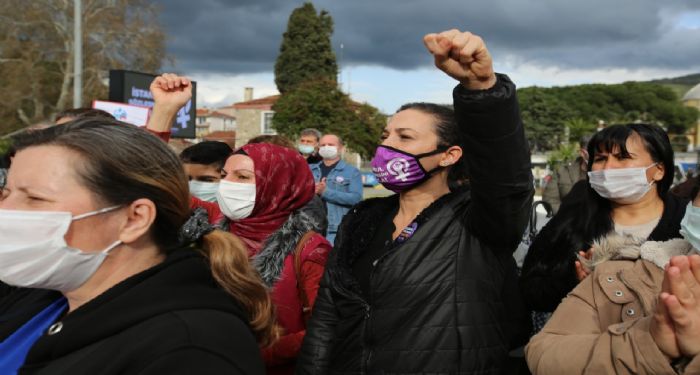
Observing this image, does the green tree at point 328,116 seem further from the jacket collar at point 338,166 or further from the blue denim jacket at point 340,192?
the blue denim jacket at point 340,192

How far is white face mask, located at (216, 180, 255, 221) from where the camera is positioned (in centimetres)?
345

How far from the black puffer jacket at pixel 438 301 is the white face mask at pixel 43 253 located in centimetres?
114

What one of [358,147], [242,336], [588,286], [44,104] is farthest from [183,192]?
[44,104]

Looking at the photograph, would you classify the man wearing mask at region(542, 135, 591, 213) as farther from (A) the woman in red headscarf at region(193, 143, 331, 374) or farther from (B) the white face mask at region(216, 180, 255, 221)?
(B) the white face mask at region(216, 180, 255, 221)

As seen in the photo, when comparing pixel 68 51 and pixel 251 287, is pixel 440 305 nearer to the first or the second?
pixel 251 287

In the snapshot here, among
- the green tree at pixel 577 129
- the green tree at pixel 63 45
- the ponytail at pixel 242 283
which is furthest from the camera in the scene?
the green tree at pixel 577 129

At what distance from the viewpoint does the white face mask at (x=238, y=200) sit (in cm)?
345

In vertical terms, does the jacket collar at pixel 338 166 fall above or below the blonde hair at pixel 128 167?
below

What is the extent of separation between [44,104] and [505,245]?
39742 millimetres

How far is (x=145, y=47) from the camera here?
32.9 m

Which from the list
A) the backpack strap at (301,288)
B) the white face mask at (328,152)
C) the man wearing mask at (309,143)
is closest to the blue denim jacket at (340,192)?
the white face mask at (328,152)

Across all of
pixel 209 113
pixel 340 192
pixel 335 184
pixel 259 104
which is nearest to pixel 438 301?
pixel 340 192

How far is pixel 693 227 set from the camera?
2326 mm

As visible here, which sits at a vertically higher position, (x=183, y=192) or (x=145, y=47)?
(x=145, y=47)
